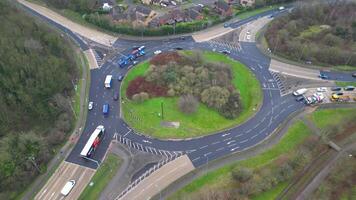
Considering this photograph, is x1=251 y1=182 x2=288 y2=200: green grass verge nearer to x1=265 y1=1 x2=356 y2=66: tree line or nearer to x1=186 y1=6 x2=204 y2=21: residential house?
x1=265 y1=1 x2=356 y2=66: tree line

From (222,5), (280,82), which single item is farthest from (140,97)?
(222,5)

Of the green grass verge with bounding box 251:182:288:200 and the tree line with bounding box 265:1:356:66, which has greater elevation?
the tree line with bounding box 265:1:356:66

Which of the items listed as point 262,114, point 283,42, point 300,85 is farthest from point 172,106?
point 283,42

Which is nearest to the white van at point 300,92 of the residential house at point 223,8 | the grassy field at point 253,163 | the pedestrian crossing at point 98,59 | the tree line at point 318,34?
the grassy field at point 253,163

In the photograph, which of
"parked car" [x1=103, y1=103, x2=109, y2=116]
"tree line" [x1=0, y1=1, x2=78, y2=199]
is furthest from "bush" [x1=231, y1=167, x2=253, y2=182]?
"tree line" [x1=0, y1=1, x2=78, y2=199]

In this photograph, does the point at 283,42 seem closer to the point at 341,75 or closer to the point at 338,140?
the point at 341,75

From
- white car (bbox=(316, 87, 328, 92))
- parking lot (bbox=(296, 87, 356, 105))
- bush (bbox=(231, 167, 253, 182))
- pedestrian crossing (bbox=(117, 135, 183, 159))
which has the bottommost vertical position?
bush (bbox=(231, 167, 253, 182))

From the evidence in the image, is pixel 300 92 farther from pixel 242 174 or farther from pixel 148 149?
pixel 148 149

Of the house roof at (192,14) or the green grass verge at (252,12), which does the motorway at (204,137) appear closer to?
the house roof at (192,14)
